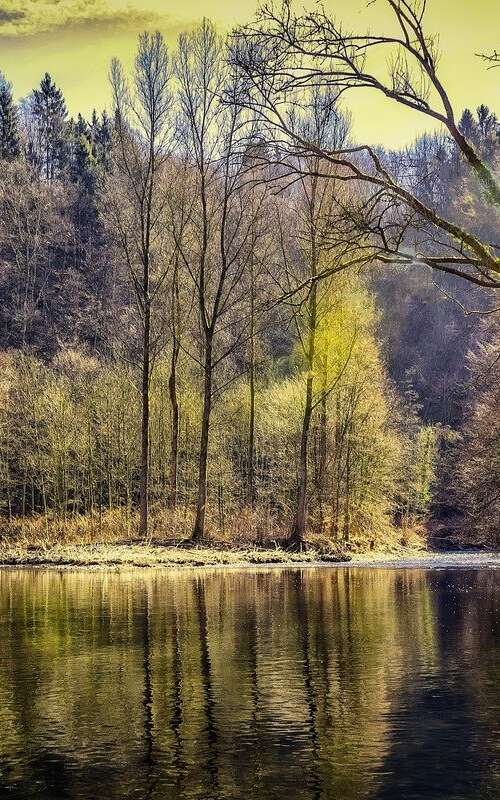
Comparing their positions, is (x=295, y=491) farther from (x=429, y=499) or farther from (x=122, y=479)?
(x=429, y=499)

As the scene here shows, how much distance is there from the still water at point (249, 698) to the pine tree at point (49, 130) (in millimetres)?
82338

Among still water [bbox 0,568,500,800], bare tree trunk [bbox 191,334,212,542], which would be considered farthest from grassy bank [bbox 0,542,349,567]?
still water [bbox 0,568,500,800]

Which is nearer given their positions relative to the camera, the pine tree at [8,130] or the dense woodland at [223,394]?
the dense woodland at [223,394]

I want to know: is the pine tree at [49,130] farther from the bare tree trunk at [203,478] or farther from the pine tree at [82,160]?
the bare tree trunk at [203,478]

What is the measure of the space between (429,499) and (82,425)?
71.9 feet

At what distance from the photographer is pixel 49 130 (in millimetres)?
101000

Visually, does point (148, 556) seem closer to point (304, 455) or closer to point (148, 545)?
point (148, 545)

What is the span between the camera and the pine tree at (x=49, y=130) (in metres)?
98.4

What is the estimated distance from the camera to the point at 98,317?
78.6 meters

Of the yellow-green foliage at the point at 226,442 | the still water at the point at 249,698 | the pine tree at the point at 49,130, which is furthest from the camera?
the pine tree at the point at 49,130

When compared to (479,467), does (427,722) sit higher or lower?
lower

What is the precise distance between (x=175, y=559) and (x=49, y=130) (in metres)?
78.1

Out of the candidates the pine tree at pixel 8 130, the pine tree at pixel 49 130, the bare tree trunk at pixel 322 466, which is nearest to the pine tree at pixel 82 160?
the pine tree at pixel 49 130

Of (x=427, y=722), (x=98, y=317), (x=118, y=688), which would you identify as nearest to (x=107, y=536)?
(x=118, y=688)
